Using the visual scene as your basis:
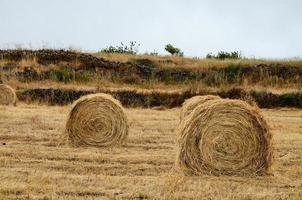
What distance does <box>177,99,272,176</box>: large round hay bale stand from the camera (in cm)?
993

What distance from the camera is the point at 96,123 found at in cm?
1383

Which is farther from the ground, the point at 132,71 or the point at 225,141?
the point at 132,71

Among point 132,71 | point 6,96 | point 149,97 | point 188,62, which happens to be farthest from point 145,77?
point 6,96

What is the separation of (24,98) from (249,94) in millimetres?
9155

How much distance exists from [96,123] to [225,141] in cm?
421

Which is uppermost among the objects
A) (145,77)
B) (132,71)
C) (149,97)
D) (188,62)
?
(188,62)

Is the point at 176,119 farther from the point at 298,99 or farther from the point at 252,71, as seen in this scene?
the point at 252,71

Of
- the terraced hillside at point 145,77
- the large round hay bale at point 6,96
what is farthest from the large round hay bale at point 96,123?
the terraced hillside at point 145,77

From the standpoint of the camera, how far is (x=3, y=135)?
14.0 meters

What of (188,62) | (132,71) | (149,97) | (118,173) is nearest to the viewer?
(118,173)

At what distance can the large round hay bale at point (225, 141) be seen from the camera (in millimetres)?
9930

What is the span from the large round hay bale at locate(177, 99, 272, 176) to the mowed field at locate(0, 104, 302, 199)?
0.83ft

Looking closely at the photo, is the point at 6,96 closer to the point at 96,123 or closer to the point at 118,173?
the point at 96,123

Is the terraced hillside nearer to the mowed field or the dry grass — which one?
the dry grass
